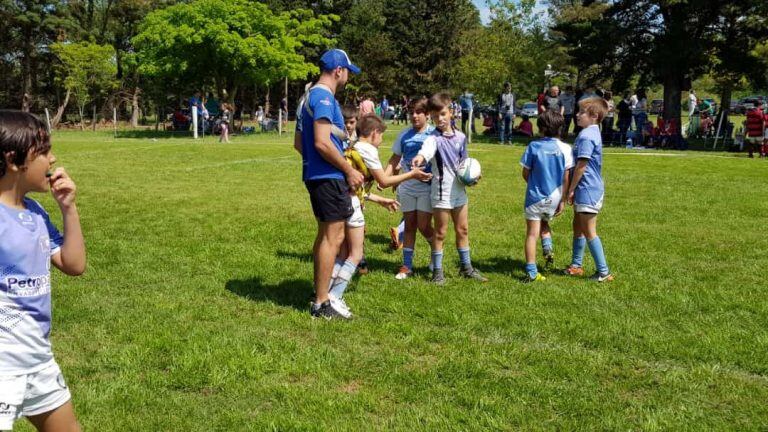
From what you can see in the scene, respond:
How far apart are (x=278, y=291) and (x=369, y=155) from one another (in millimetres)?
1586

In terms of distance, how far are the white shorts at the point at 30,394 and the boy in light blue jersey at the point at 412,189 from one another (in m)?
4.07

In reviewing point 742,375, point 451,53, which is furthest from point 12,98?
point 742,375

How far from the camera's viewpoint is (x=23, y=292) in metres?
2.49

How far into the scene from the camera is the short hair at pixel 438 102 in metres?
6.14

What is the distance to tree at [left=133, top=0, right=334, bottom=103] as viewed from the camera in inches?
1161

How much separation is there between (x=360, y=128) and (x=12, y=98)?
170 ft

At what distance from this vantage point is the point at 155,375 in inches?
164

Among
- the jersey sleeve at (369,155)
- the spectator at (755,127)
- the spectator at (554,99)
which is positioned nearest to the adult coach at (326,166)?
the jersey sleeve at (369,155)

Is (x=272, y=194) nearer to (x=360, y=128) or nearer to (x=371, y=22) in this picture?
(x=360, y=128)

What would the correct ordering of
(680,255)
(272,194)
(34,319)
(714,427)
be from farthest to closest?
1. (272,194)
2. (680,255)
3. (714,427)
4. (34,319)

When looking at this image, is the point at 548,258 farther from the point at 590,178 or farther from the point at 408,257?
the point at 408,257

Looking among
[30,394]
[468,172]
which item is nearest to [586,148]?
[468,172]

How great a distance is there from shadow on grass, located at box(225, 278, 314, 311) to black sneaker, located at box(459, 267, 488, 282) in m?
1.62

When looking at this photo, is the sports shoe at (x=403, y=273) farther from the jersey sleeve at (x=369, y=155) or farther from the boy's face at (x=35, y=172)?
the boy's face at (x=35, y=172)
